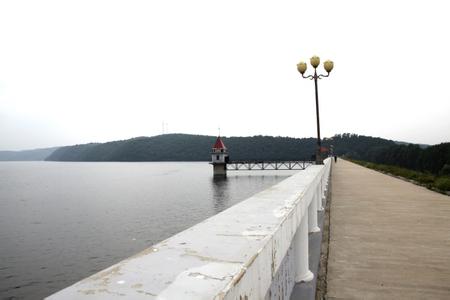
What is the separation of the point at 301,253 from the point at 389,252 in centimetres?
267

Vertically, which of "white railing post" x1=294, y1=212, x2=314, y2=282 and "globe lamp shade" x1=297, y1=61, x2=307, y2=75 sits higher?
"globe lamp shade" x1=297, y1=61, x2=307, y2=75

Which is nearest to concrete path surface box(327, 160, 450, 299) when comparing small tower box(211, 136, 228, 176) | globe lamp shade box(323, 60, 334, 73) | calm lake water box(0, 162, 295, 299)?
globe lamp shade box(323, 60, 334, 73)

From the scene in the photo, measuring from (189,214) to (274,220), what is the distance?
3391 centimetres

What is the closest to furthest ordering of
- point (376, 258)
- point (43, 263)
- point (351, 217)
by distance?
1. point (376, 258)
2. point (351, 217)
3. point (43, 263)

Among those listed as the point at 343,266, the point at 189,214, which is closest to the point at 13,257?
the point at 189,214

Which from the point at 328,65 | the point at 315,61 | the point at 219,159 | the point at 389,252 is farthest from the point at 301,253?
the point at 219,159

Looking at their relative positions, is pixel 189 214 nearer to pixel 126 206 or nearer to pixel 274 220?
pixel 126 206

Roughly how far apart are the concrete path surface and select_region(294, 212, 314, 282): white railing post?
1.25 ft

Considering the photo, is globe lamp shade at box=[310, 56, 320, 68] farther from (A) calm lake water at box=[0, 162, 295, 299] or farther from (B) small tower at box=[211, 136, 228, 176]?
(B) small tower at box=[211, 136, 228, 176]

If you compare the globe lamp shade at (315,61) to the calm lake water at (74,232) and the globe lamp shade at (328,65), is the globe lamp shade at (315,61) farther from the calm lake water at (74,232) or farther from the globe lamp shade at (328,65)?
Result: the calm lake water at (74,232)

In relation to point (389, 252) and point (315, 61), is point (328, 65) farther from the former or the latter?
point (389, 252)

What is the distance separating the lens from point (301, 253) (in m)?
3.96

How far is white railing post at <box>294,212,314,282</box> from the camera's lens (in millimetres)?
3916

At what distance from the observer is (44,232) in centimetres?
2775
